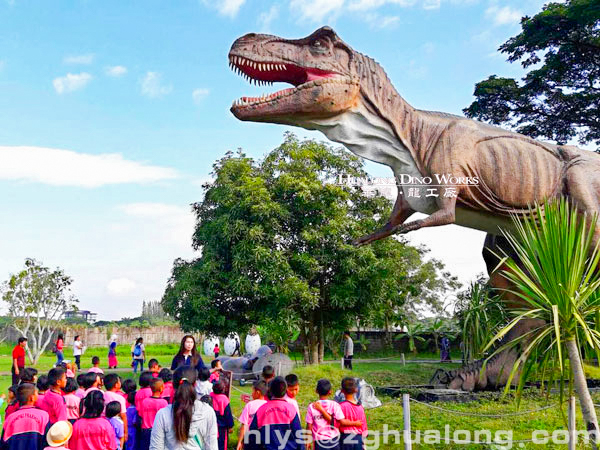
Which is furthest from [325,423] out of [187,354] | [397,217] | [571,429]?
[397,217]

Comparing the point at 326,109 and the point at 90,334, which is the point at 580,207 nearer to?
the point at 326,109

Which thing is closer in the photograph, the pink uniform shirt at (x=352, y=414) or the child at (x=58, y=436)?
the child at (x=58, y=436)

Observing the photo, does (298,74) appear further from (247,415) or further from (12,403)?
(12,403)

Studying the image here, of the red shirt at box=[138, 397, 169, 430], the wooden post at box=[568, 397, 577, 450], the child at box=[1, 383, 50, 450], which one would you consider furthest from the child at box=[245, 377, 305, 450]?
the wooden post at box=[568, 397, 577, 450]

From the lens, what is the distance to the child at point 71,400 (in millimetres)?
5598

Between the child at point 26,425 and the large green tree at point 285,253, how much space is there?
1002 cm

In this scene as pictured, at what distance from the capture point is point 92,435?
4355 mm

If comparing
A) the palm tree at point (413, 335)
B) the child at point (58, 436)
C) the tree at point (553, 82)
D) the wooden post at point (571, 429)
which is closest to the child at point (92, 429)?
the child at point (58, 436)

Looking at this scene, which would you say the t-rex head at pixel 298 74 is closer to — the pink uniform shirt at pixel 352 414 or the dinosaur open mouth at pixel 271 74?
the dinosaur open mouth at pixel 271 74

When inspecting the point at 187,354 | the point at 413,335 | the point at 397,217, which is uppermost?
the point at 397,217

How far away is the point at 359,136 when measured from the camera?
845cm

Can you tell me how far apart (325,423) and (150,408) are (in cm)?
172

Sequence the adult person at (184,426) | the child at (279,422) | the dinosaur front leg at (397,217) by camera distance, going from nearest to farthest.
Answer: the adult person at (184,426)
the child at (279,422)
the dinosaur front leg at (397,217)

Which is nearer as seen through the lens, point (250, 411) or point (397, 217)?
point (250, 411)
